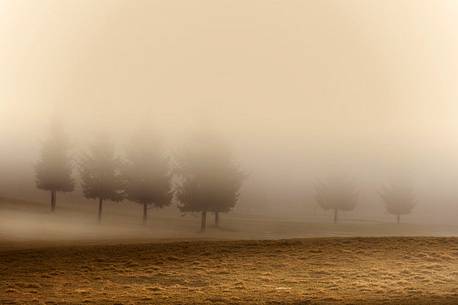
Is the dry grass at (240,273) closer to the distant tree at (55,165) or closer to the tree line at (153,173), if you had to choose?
the tree line at (153,173)

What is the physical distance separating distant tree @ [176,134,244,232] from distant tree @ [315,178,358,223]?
727 inches

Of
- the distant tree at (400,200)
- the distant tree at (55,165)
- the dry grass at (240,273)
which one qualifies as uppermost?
the distant tree at (55,165)

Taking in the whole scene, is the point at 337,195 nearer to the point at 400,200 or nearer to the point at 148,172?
the point at 400,200

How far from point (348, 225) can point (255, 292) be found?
36.9 meters

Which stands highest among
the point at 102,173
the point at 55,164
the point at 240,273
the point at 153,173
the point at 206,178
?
the point at 55,164

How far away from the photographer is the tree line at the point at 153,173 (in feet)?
184

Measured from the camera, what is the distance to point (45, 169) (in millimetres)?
68125

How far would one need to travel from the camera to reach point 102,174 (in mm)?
61656

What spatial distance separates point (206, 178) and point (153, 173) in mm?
6842

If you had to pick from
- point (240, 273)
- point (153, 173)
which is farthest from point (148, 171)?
point (240, 273)

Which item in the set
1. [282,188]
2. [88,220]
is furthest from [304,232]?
[282,188]

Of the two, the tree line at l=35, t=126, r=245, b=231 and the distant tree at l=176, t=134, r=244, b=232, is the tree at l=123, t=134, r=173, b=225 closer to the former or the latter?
the tree line at l=35, t=126, r=245, b=231

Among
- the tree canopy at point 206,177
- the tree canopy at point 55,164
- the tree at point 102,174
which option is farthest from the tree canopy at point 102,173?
the tree canopy at point 206,177

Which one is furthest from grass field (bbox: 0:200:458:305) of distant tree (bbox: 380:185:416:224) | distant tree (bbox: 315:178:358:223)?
distant tree (bbox: 380:185:416:224)
